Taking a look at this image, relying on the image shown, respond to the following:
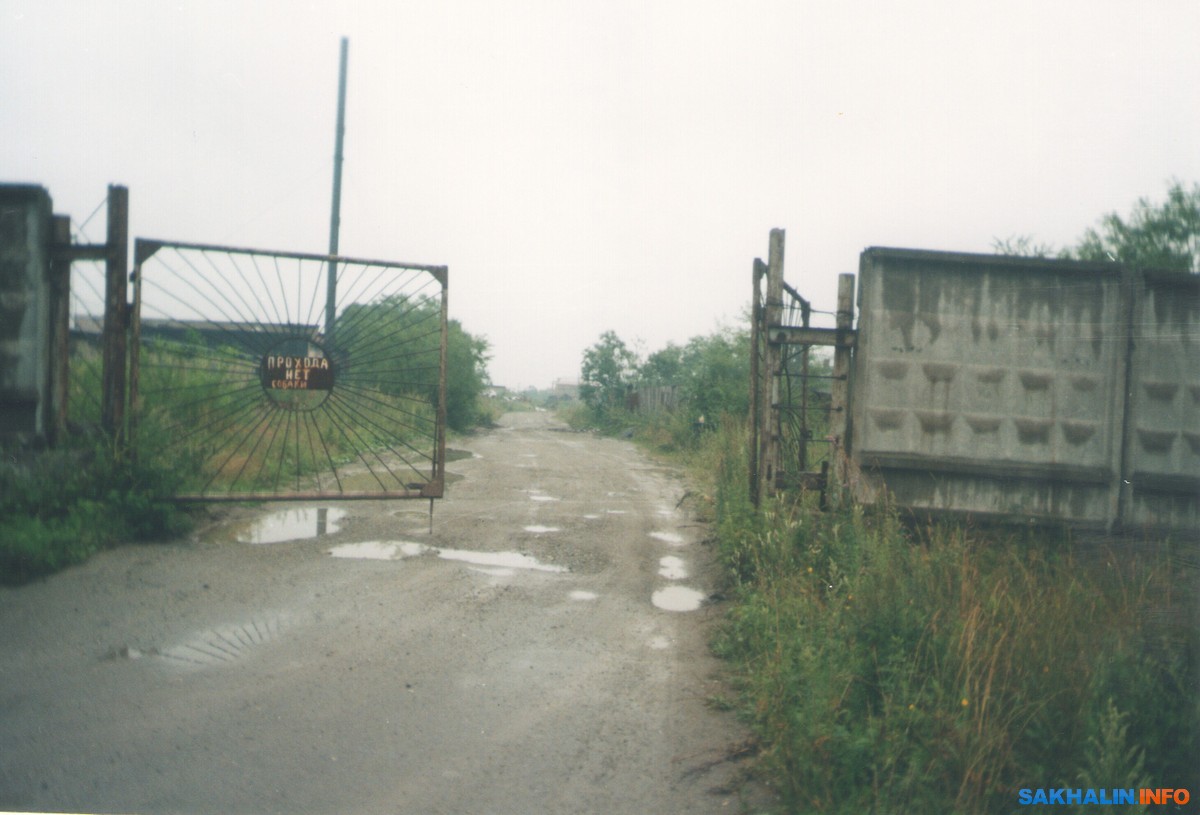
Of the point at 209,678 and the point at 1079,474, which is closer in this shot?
the point at 209,678

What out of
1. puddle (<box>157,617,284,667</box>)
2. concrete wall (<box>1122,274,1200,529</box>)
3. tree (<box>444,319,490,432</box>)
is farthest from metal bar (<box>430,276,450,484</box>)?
tree (<box>444,319,490,432</box>)

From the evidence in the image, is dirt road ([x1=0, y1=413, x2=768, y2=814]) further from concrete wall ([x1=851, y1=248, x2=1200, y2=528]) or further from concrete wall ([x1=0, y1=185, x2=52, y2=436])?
concrete wall ([x1=851, y1=248, x2=1200, y2=528])

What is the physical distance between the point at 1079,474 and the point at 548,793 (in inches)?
211

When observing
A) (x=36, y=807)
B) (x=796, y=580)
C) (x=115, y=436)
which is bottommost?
(x=36, y=807)

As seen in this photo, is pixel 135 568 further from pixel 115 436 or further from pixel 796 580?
pixel 796 580

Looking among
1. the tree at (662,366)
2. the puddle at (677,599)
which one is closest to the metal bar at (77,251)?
the puddle at (677,599)

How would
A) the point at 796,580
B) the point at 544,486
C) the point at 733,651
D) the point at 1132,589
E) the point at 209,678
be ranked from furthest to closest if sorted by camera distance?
the point at 544,486 → the point at 796,580 → the point at 733,651 → the point at 1132,589 → the point at 209,678

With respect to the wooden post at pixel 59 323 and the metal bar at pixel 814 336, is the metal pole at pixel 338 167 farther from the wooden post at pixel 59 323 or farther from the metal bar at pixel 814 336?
the metal bar at pixel 814 336

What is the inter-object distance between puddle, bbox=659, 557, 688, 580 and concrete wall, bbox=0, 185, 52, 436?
5.68 meters

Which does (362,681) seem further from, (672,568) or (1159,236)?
(1159,236)

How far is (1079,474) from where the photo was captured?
6691 mm

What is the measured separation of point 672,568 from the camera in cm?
786

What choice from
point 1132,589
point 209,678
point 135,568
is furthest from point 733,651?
point 135,568

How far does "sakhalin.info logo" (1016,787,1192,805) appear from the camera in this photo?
312 centimetres
